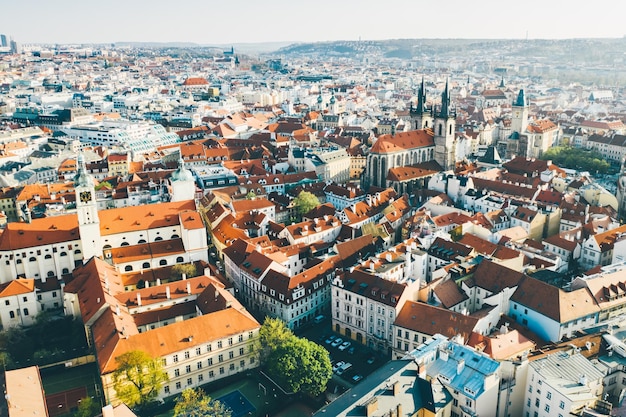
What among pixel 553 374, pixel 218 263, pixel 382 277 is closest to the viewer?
pixel 553 374

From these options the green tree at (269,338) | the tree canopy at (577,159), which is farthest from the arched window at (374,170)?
the green tree at (269,338)

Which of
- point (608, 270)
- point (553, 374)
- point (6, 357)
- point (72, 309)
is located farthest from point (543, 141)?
point (6, 357)

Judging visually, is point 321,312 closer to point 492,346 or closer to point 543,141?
point 492,346

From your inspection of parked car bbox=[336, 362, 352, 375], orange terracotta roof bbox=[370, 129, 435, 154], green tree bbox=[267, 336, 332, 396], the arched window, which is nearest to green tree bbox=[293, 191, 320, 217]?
the arched window

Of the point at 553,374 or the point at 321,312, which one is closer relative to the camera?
the point at 553,374

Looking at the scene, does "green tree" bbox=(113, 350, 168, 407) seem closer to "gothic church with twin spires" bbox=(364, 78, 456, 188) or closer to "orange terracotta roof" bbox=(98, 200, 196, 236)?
"orange terracotta roof" bbox=(98, 200, 196, 236)

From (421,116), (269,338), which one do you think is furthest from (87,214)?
(421,116)

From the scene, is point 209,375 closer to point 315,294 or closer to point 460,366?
point 315,294
